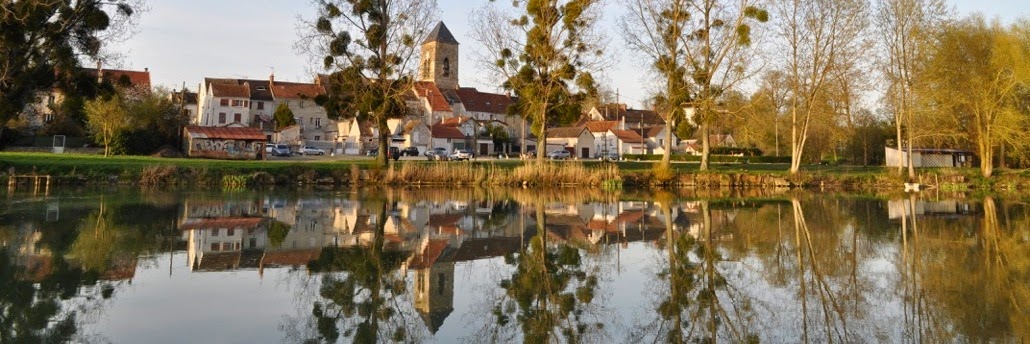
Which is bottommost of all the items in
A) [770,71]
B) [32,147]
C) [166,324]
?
[166,324]

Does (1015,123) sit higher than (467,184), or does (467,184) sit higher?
(1015,123)

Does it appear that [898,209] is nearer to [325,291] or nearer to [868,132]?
[325,291]

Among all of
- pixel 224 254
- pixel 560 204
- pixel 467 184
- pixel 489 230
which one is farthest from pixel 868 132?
pixel 224 254

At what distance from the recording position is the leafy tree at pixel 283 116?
7988cm

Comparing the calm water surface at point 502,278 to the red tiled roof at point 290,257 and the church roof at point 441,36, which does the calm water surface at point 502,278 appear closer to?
the red tiled roof at point 290,257

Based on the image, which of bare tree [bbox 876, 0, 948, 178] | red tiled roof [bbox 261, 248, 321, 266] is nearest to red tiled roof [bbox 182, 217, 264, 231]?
red tiled roof [bbox 261, 248, 321, 266]

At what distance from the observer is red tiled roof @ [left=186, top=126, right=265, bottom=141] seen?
1937 inches

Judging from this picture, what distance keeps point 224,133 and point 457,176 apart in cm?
2368

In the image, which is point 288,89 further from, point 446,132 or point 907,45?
point 907,45

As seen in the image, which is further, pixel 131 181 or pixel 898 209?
pixel 131 181

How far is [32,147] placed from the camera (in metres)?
53.4

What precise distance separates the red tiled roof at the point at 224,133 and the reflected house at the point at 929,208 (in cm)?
3923

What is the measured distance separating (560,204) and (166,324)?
16.7 metres

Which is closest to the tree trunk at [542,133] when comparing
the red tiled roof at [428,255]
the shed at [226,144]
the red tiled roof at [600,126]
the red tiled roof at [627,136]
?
the red tiled roof at [428,255]
